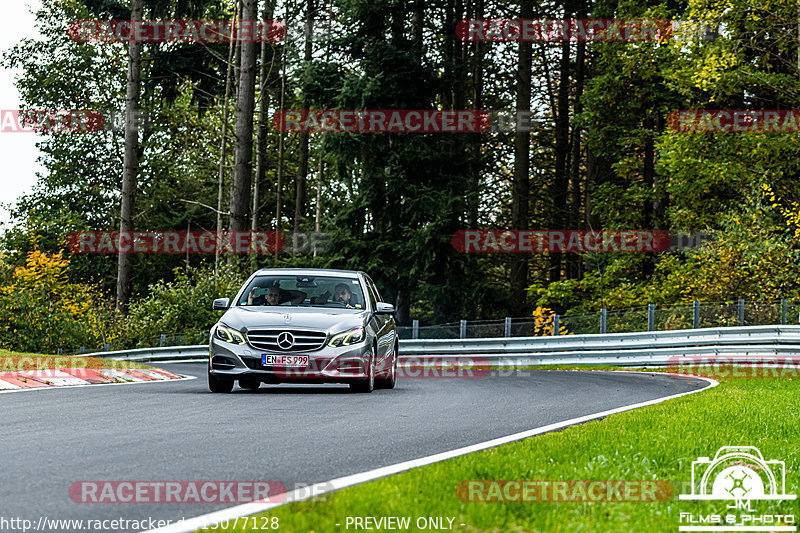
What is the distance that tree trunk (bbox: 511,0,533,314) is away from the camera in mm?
35406

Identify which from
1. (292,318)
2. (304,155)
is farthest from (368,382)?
(304,155)

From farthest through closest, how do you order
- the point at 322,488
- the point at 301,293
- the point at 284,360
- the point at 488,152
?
the point at 488,152 < the point at 301,293 < the point at 284,360 < the point at 322,488

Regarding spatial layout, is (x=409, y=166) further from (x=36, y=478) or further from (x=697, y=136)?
(x=36, y=478)

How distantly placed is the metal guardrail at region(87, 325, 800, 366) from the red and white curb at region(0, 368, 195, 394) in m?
10.8

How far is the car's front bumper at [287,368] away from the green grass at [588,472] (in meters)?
3.83

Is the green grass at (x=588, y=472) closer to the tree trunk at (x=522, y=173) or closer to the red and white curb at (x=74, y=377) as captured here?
the red and white curb at (x=74, y=377)

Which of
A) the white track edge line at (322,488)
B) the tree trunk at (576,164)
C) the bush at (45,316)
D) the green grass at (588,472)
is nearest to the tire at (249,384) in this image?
the green grass at (588,472)

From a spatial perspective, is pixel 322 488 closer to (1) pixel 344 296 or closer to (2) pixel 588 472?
(2) pixel 588 472

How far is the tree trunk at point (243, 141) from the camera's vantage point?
3045 cm

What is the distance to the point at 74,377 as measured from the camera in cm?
1463

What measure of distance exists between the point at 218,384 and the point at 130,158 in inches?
1060

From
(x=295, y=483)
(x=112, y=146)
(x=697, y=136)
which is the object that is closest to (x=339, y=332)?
(x=295, y=483)

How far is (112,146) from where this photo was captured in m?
54.4

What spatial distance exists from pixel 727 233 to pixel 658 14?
9.98 metres
